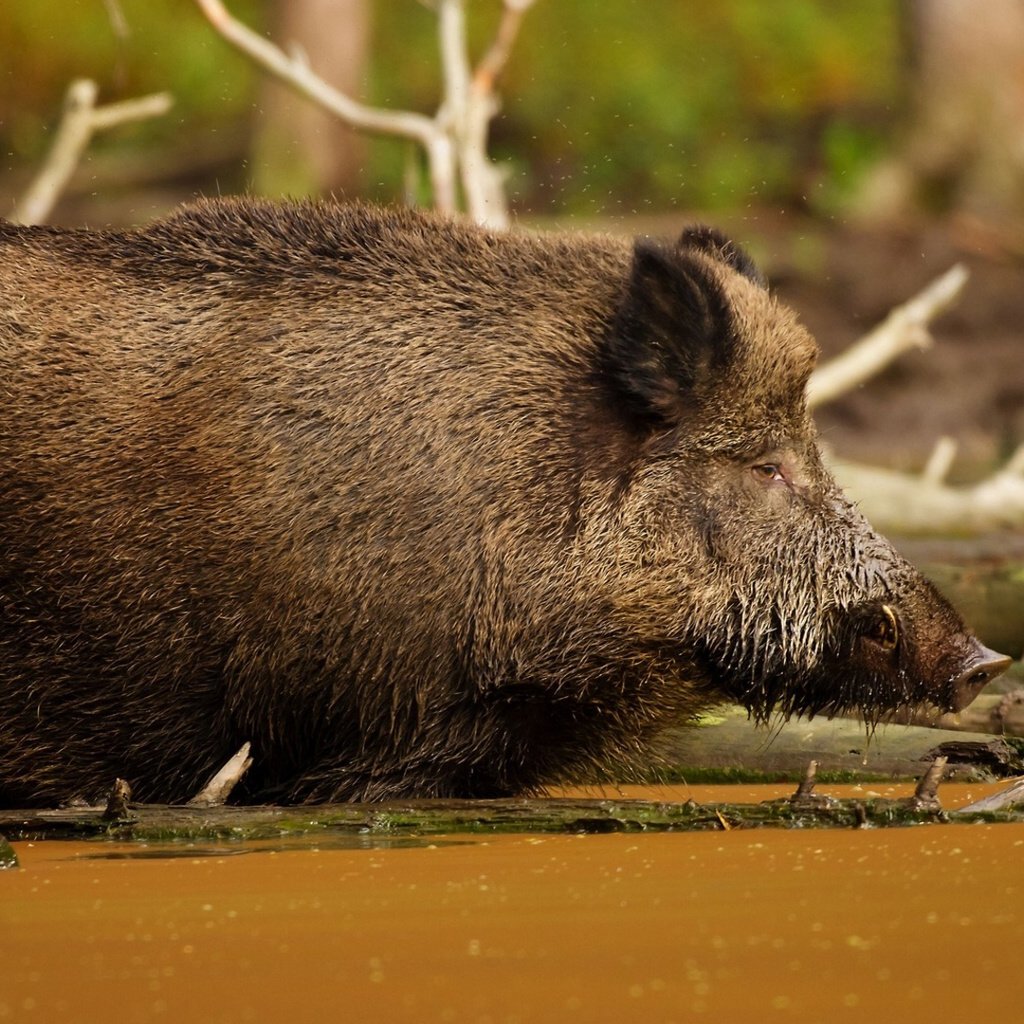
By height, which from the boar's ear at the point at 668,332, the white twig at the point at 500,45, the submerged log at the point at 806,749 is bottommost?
the submerged log at the point at 806,749

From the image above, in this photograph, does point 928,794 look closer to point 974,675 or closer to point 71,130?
point 974,675

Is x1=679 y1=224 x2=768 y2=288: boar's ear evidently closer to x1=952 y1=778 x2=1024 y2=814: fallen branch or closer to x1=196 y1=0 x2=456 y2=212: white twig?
x1=952 y1=778 x2=1024 y2=814: fallen branch

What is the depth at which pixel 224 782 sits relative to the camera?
213 inches

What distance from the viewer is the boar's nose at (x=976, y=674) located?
5785 millimetres

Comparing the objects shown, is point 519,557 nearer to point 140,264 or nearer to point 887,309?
point 140,264

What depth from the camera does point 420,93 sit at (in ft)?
103

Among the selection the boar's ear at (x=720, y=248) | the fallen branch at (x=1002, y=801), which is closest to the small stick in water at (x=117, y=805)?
the fallen branch at (x=1002, y=801)

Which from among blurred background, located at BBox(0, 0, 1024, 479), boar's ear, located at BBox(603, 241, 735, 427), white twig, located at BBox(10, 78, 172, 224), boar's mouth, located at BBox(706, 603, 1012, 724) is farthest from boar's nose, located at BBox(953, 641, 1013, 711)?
white twig, located at BBox(10, 78, 172, 224)

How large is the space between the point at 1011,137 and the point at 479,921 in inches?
744

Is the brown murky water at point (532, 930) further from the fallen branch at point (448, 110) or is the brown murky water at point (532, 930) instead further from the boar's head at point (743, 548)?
the fallen branch at point (448, 110)

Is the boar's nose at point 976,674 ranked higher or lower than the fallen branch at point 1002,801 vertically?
higher

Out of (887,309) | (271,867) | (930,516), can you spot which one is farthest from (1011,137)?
(271,867)

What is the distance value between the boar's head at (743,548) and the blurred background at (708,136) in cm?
509

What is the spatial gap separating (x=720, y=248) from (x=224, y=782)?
260 centimetres
